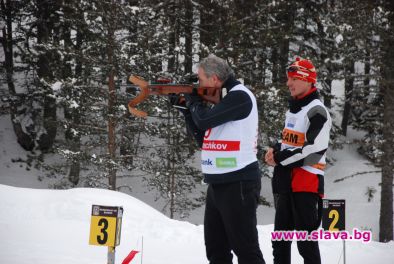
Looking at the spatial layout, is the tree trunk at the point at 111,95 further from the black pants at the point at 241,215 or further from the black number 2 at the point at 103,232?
the black pants at the point at 241,215

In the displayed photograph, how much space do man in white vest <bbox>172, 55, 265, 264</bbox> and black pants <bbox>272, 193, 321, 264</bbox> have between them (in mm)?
676

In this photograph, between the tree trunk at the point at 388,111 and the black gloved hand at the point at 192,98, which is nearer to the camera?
the black gloved hand at the point at 192,98

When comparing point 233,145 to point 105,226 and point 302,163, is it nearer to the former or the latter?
point 302,163

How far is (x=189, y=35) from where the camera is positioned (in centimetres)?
1772

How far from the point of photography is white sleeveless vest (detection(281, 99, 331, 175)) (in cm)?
386

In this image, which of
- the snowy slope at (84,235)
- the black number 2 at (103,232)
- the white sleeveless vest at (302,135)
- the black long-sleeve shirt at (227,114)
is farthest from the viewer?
the snowy slope at (84,235)

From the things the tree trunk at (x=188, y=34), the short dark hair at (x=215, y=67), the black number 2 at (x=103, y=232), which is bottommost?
the black number 2 at (x=103, y=232)

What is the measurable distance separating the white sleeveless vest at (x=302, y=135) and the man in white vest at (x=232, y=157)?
0.68 meters

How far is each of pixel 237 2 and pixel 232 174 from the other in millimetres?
14222

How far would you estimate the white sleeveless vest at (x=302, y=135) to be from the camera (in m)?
3.86

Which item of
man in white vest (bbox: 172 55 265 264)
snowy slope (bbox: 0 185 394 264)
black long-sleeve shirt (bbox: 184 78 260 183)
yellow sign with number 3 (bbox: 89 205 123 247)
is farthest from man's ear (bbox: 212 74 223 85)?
snowy slope (bbox: 0 185 394 264)

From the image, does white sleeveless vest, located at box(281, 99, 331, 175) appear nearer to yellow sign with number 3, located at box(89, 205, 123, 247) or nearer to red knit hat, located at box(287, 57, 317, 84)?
red knit hat, located at box(287, 57, 317, 84)

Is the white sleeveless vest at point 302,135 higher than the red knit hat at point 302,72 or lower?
lower

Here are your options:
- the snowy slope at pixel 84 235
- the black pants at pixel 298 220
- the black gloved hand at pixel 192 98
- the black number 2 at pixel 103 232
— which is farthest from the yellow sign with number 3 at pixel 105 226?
the black pants at pixel 298 220
